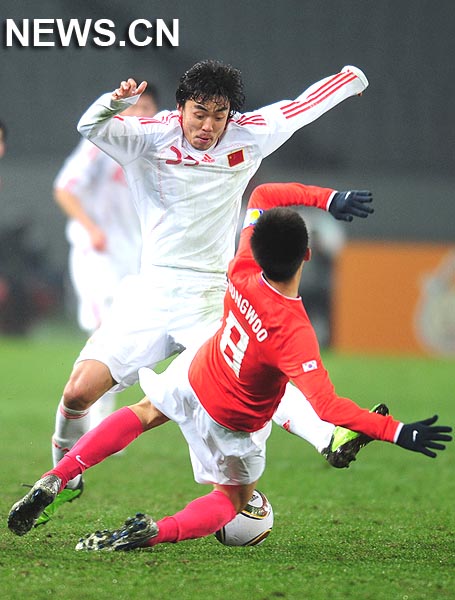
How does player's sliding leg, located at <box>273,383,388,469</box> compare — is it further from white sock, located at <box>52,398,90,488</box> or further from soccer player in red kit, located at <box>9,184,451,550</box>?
white sock, located at <box>52,398,90,488</box>

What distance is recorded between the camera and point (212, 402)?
416 centimetres

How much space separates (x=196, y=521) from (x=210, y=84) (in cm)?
184

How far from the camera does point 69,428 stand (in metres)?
5.17

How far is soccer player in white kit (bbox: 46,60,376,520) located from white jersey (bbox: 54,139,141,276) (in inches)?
96.8

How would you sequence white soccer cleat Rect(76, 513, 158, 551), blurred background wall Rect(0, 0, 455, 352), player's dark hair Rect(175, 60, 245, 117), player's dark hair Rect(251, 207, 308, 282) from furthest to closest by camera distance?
blurred background wall Rect(0, 0, 455, 352)
player's dark hair Rect(175, 60, 245, 117)
white soccer cleat Rect(76, 513, 158, 551)
player's dark hair Rect(251, 207, 308, 282)

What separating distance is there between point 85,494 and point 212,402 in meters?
1.90

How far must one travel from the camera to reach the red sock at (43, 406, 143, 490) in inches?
173

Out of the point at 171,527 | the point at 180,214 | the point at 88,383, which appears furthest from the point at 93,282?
the point at 171,527

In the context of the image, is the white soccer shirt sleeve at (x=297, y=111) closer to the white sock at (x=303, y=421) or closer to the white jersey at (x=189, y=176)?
the white jersey at (x=189, y=176)

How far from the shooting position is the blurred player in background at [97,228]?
7449 mm

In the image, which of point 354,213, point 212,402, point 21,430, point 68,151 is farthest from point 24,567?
point 68,151

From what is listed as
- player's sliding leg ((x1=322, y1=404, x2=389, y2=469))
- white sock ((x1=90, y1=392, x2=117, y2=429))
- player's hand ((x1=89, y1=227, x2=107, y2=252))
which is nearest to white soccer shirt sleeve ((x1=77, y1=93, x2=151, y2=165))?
player's sliding leg ((x1=322, y1=404, x2=389, y2=469))

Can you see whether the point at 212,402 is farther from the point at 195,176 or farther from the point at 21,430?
the point at 21,430

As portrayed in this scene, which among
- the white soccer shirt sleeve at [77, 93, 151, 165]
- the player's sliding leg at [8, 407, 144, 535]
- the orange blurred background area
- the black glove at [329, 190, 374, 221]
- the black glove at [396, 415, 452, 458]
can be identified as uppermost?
the white soccer shirt sleeve at [77, 93, 151, 165]
